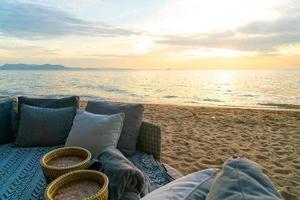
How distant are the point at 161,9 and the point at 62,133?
461 cm

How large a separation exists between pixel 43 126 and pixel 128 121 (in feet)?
2.82

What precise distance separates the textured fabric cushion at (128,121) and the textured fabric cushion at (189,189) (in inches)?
51.0

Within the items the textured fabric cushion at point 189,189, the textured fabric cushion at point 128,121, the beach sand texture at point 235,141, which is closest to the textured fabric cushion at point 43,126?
the textured fabric cushion at point 128,121

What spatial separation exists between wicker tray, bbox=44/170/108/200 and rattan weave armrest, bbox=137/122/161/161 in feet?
3.33

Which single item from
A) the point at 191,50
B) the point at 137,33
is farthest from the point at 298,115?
the point at 191,50

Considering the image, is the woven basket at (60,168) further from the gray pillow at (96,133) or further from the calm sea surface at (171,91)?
the calm sea surface at (171,91)

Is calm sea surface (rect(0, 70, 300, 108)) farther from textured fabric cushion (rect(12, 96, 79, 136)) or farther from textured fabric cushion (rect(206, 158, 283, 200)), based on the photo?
textured fabric cushion (rect(206, 158, 283, 200))

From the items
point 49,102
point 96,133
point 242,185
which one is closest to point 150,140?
point 96,133

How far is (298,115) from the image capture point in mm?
6398

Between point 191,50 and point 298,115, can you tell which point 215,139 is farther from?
point 191,50

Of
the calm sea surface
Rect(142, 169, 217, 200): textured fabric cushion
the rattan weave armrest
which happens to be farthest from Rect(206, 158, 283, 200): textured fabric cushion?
the calm sea surface

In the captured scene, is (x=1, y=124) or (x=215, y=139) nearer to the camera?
(x=1, y=124)

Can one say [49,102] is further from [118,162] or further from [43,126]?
[118,162]

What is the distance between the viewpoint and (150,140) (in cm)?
225
